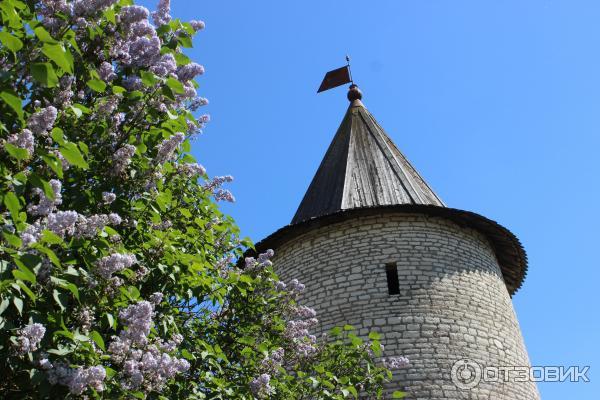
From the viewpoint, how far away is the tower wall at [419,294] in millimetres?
8484

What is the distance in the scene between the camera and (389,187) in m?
11.0

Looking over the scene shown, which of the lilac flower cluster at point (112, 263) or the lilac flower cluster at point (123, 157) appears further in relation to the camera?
the lilac flower cluster at point (123, 157)

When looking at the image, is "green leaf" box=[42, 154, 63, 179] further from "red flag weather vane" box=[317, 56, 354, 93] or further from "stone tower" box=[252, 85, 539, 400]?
"red flag weather vane" box=[317, 56, 354, 93]

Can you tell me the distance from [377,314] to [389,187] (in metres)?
2.97

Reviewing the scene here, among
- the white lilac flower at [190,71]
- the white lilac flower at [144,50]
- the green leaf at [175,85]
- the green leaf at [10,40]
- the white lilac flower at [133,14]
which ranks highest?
the white lilac flower at [133,14]

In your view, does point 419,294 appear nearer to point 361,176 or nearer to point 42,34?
point 361,176

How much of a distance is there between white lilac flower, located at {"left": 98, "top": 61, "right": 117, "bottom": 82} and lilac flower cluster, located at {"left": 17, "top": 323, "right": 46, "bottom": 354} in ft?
5.23

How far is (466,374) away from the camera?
8.42m

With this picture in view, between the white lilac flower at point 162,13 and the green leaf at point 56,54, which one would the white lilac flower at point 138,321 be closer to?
the green leaf at point 56,54

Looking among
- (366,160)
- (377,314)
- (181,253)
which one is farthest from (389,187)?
(181,253)

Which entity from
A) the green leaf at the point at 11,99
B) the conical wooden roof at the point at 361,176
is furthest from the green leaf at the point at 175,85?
the conical wooden roof at the point at 361,176

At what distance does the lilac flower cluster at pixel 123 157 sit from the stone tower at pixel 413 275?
231 inches

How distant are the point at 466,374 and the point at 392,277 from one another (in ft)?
6.16

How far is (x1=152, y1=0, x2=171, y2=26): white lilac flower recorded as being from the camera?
4.08 metres
